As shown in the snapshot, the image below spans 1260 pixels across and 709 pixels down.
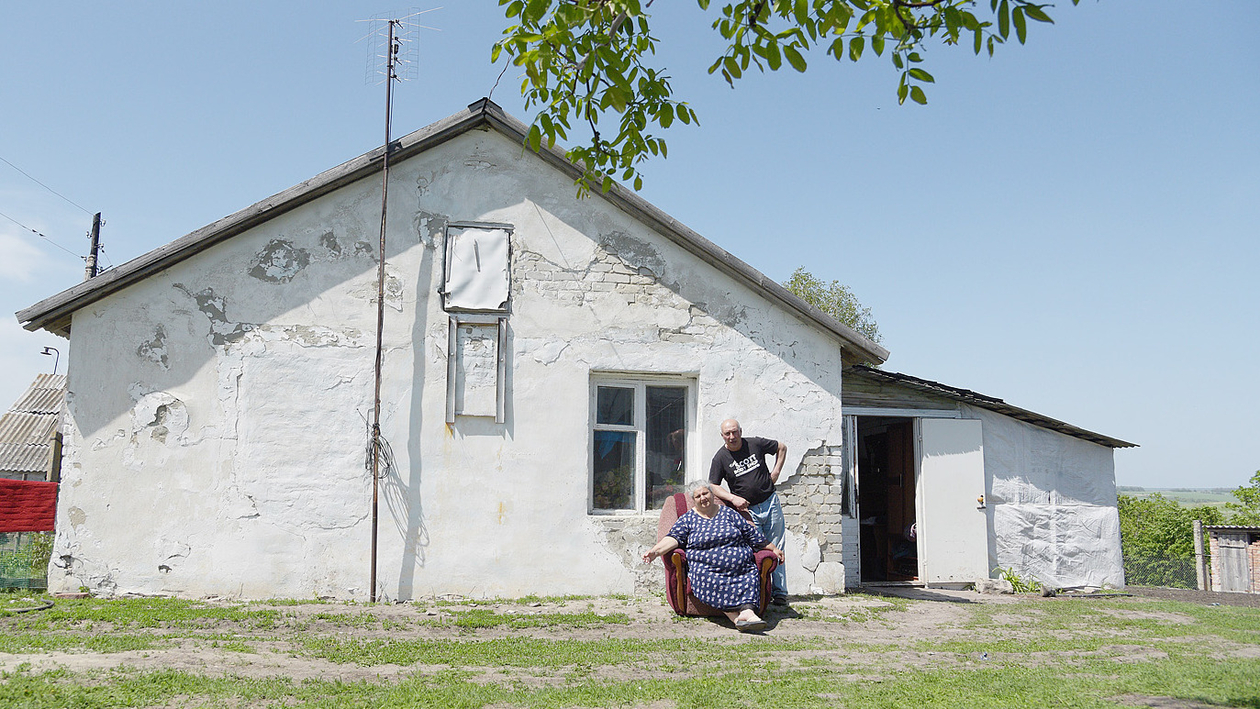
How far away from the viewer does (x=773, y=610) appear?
8266mm

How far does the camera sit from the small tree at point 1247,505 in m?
17.1

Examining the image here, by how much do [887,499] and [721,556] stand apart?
7.06 meters

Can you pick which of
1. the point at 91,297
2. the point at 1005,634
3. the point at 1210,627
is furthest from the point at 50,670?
the point at 1210,627

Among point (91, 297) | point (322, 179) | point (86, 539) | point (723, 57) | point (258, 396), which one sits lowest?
point (86, 539)

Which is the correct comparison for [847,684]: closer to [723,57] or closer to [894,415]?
[723,57]

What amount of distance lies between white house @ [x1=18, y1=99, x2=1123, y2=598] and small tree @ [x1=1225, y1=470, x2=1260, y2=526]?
12.5 metres

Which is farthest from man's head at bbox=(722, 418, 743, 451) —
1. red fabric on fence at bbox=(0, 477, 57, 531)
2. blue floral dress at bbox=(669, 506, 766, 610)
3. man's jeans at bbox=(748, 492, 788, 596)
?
red fabric on fence at bbox=(0, 477, 57, 531)

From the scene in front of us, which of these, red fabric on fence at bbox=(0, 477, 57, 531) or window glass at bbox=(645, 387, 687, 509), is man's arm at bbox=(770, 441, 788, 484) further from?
red fabric on fence at bbox=(0, 477, 57, 531)

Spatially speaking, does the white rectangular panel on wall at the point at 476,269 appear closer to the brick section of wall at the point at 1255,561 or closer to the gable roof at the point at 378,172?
the gable roof at the point at 378,172

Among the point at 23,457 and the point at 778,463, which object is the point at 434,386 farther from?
the point at 23,457

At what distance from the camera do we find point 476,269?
8.92m

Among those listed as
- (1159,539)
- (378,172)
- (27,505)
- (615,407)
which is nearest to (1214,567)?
(1159,539)

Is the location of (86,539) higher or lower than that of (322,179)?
lower

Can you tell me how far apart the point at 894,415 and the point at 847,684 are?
6873 mm
